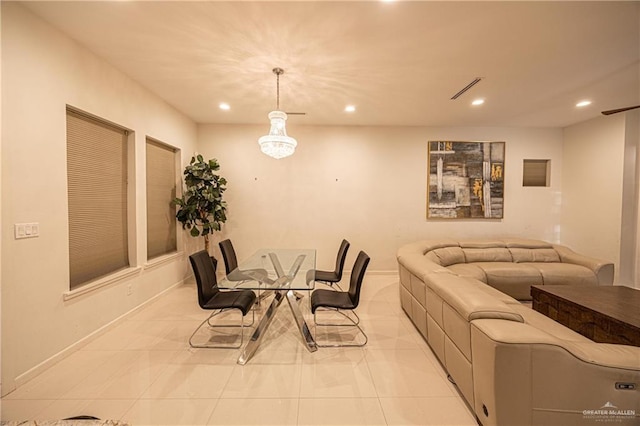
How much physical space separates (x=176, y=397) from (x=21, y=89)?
8.57 ft

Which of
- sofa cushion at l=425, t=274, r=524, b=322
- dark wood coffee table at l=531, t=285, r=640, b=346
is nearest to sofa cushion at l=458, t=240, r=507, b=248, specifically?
dark wood coffee table at l=531, t=285, r=640, b=346

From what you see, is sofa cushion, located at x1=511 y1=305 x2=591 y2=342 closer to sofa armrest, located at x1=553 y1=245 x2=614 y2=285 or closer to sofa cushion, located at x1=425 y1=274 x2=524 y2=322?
sofa cushion, located at x1=425 y1=274 x2=524 y2=322

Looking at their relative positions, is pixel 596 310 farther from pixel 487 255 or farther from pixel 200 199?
pixel 200 199

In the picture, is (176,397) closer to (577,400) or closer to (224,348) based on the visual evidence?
(224,348)

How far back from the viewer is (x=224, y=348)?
2439 millimetres

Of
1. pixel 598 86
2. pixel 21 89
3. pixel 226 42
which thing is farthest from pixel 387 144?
pixel 21 89

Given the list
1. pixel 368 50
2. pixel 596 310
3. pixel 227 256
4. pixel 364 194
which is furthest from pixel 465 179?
pixel 227 256

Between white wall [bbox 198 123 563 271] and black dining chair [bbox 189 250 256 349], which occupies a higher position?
white wall [bbox 198 123 563 271]

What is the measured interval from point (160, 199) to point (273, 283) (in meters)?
2.57

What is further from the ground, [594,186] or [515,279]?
[594,186]

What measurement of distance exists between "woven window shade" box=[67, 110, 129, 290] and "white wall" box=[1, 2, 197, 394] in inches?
6.9

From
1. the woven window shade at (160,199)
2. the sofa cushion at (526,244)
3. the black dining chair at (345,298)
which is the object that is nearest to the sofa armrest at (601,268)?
the sofa cushion at (526,244)

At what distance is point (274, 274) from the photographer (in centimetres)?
264

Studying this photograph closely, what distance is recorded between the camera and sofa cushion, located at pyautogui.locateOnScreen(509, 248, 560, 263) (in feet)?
12.8
